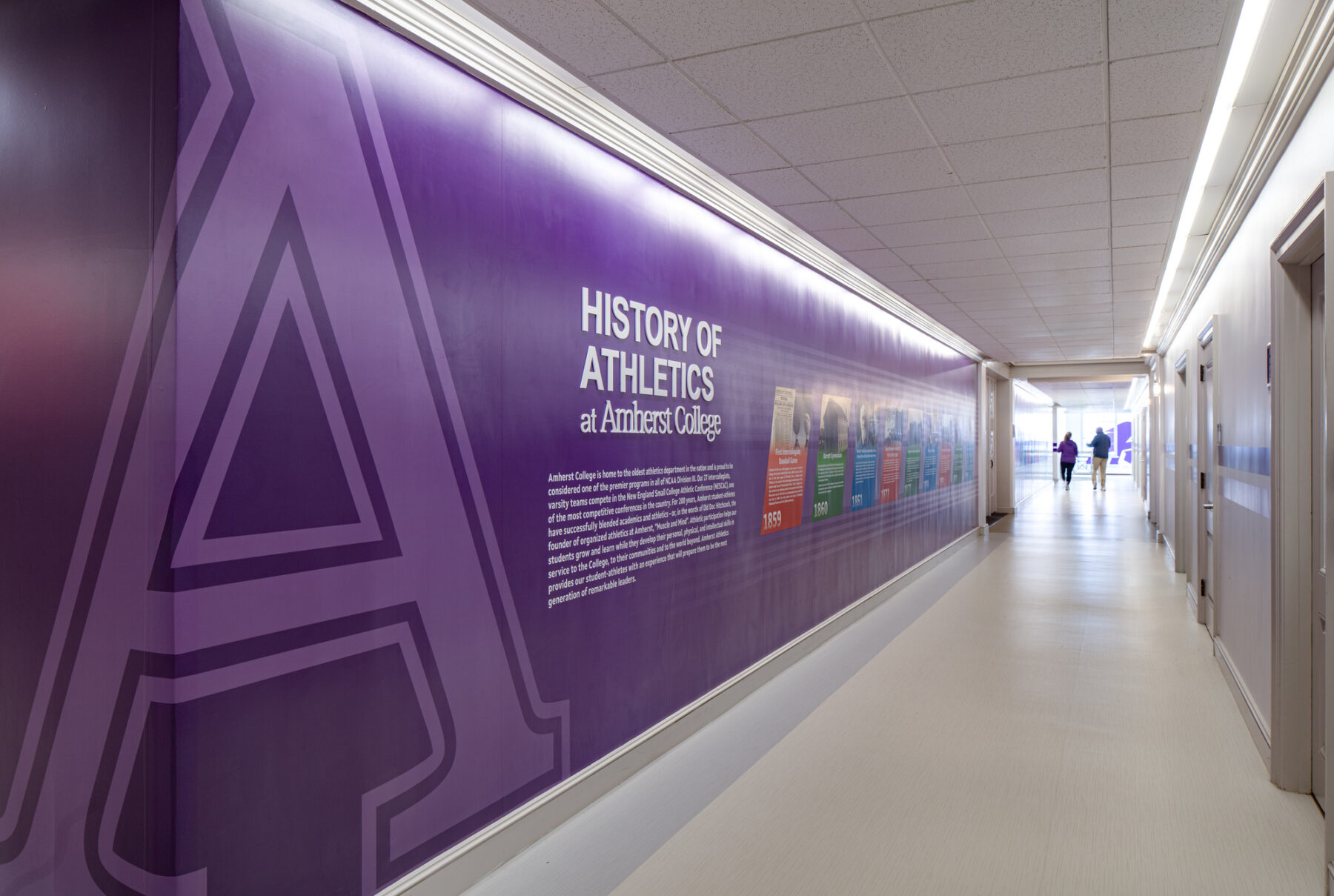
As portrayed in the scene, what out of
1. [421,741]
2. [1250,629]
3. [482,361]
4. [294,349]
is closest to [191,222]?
[294,349]

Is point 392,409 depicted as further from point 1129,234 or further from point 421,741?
point 1129,234

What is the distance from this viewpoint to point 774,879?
2.76 metres

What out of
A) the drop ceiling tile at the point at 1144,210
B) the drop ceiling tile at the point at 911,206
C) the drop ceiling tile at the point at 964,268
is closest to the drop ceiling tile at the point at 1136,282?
the drop ceiling tile at the point at 964,268

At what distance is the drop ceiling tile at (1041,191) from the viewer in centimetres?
398

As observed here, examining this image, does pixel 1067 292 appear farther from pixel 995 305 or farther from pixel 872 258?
pixel 872 258

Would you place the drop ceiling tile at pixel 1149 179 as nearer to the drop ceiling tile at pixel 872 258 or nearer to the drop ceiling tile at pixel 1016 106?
the drop ceiling tile at pixel 1016 106

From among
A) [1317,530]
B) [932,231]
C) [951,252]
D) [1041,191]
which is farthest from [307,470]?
[951,252]

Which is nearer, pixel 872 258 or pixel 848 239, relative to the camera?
pixel 848 239

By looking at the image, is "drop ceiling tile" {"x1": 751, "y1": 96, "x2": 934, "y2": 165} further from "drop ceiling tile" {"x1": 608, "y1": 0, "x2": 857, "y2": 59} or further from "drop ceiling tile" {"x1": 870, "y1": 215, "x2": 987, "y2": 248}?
"drop ceiling tile" {"x1": 870, "y1": 215, "x2": 987, "y2": 248}

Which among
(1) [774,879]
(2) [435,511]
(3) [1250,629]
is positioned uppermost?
(2) [435,511]

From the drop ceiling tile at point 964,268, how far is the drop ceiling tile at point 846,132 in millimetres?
2478

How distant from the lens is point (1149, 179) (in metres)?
3.97

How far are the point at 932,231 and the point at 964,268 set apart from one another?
1.20 meters

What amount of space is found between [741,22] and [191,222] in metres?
1.69
